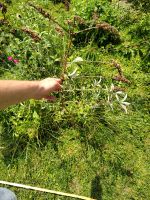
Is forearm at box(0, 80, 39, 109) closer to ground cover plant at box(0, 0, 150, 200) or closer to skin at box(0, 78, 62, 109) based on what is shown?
skin at box(0, 78, 62, 109)

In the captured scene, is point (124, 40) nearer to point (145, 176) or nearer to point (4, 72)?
point (4, 72)

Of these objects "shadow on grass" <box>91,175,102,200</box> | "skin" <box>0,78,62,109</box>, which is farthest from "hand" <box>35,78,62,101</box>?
"shadow on grass" <box>91,175,102,200</box>

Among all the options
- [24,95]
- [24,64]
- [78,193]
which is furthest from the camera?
[24,64]

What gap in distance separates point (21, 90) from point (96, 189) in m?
1.60

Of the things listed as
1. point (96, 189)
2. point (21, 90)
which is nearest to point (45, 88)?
point (21, 90)

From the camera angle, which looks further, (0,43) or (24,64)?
(0,43)

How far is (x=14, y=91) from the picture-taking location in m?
1.84

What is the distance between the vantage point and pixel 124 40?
4168 millimetres

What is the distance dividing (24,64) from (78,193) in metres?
1.41

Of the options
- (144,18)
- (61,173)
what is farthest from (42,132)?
(144,18)

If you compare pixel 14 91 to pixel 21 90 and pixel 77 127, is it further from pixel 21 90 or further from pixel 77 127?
pixel 77 127

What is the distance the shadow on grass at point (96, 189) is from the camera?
3104mm

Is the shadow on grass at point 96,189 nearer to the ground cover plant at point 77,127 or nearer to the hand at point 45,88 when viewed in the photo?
the ground cover plant at point 77,127

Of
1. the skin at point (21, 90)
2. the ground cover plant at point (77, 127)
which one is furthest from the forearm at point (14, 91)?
the ground cover plant at point (77, 127)
